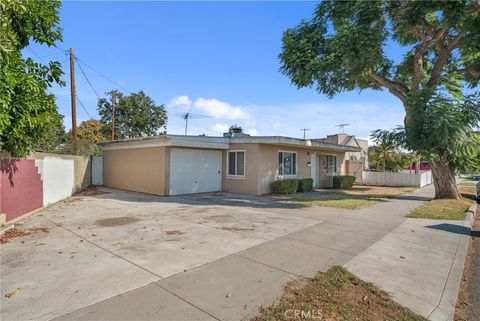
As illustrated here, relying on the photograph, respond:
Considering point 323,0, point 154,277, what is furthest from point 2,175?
point 323,0

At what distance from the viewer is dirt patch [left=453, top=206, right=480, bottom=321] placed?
3.31m

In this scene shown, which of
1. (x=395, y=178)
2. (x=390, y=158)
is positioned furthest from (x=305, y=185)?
(x=390, y=158)

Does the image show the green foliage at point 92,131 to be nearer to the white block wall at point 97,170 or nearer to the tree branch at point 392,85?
the white block wall at point 97,170

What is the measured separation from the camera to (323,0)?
42.5 ft

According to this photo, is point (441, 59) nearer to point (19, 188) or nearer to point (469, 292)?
point (469, 292)

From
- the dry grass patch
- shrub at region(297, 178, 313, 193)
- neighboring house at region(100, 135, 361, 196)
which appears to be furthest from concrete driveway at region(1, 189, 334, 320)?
shrub at region(297, 178, 313, 193)

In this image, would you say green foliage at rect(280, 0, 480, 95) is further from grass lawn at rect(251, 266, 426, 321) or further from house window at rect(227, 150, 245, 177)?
grass lawn at rect(251, 266, 426, 321)

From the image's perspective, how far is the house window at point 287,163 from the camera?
14883 mm

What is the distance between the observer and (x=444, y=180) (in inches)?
500

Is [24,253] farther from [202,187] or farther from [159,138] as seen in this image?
[202,187]

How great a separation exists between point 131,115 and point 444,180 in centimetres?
3072

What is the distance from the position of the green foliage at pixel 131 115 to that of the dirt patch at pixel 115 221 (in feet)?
89.0

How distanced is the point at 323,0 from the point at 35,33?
11.5 meters

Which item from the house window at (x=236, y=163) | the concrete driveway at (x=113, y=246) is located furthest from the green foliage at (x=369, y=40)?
the concrete driveway at (x=113, y=246)
